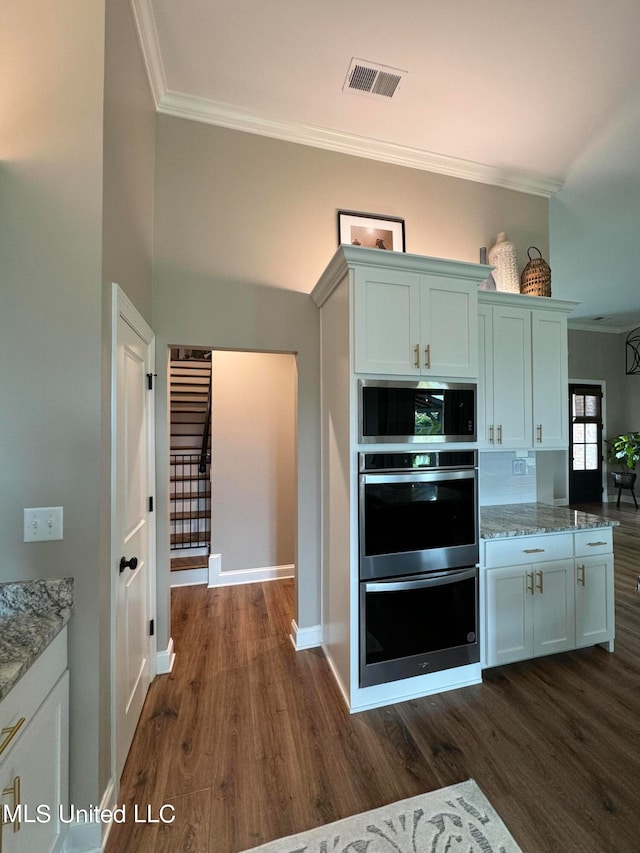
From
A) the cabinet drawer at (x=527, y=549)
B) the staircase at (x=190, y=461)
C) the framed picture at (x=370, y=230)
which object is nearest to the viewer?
the cabinet drawer at (x=527, y=549)

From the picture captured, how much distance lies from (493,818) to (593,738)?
2.61 feet

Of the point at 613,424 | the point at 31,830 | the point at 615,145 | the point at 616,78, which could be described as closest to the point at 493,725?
the point at 31,830

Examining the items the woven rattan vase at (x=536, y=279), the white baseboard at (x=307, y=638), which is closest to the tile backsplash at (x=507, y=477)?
the woven rattan vase at (x=536, y=279)

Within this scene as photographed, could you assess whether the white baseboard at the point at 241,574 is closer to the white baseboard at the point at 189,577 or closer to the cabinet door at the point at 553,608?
the white baseboard at the point at 189,577

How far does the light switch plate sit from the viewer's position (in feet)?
4.10

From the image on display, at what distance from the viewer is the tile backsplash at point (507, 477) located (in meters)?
2.87

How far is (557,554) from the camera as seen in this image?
7.59 ft

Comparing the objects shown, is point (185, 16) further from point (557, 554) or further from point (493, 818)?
point (493, 818)

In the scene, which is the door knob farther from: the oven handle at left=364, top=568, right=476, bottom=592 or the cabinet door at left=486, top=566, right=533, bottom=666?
the cabinet door at left=486, top=566, right=533, bottom=666

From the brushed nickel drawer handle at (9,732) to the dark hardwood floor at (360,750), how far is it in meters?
0.84

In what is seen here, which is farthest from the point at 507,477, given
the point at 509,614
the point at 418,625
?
the point at 418,625

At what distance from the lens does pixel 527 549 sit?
2.25 m

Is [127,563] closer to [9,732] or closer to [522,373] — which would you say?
[9,732]

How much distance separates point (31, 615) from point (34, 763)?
0.41 meters
